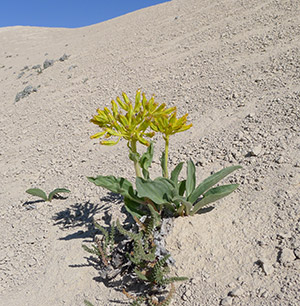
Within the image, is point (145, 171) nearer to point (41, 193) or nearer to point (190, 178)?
point (190, 178)

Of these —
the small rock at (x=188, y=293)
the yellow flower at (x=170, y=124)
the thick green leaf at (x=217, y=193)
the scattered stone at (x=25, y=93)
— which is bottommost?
the small rock at (x=188, y=293)

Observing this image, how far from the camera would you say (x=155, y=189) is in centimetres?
263

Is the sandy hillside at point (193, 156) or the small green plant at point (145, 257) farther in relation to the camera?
the sandy hillside at point (193, 156)

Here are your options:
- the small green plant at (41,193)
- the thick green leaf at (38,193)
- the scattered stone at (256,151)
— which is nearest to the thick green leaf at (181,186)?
the scattered stone at (256,151)

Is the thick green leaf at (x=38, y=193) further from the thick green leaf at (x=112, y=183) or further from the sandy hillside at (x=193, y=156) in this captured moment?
the thick green leaf at (x=112, y=183)

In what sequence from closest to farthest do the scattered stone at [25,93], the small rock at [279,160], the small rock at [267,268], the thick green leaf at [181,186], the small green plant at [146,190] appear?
the small rock at [267,268]
the small green plant at [146,190]
the thick green leaf at [181,186]
the small rock at [279,160]
the scattered stone at [25,93]

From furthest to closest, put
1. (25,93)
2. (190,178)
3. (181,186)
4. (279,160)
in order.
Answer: (25,93)
(279,160)
(181,186)
(190,178)

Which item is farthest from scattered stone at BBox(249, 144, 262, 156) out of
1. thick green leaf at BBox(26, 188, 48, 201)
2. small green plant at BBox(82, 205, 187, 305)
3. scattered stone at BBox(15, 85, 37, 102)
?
scattered stone at BBox(15, 85, 37, 102)

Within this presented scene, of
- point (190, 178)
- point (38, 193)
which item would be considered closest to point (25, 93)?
point (38, 193)

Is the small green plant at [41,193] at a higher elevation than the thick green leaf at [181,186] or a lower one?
higher

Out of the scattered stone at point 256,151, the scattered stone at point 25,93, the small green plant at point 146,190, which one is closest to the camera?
the small green plant at point 146,190

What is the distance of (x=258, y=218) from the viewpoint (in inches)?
109

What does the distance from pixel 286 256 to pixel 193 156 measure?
6.34ft

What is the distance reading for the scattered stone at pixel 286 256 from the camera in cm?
232
